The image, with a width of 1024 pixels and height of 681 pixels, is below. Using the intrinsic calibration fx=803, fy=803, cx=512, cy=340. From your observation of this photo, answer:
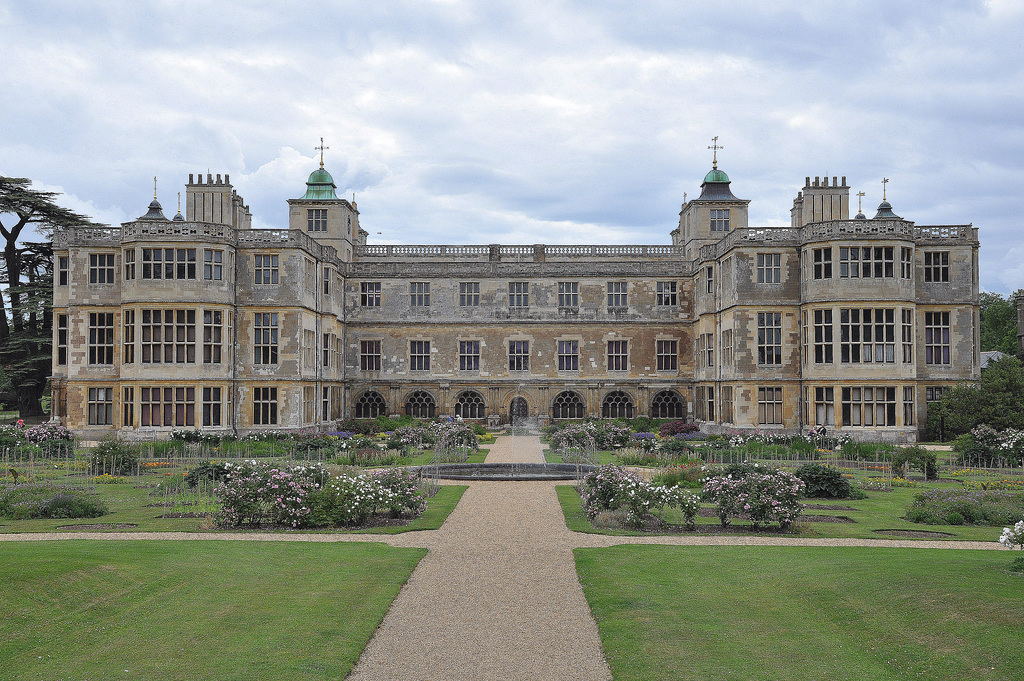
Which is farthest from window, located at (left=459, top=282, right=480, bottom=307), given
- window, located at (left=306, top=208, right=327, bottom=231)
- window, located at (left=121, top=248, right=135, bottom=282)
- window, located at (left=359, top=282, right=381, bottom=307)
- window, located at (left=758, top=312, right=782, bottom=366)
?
window, located at (left=121, top=248, right=135, bottom=282)

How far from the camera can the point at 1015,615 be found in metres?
9.20

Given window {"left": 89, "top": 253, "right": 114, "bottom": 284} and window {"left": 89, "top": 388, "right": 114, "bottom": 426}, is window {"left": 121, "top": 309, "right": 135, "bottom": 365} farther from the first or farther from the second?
window {"left": 89, "top": 253, "right": 114, "bottom": 284}

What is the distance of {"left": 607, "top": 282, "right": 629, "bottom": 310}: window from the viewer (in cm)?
4984

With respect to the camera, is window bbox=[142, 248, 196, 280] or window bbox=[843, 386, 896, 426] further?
window bbox=[843, 386, 896, 426]

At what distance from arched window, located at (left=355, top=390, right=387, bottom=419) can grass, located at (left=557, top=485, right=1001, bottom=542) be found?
29008 mm

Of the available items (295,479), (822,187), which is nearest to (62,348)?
(295,479)

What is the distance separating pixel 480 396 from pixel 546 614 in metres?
38.6

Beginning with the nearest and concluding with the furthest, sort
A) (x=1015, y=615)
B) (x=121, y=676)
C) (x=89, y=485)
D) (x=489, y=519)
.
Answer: (x=121, y=676) < (x=1015, y=615) < (x=489, y=519) < (x=89, y=485)

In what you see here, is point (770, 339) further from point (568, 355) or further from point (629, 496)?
point (629, 496)

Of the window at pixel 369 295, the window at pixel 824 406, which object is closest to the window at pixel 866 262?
the window at pixel 824 406

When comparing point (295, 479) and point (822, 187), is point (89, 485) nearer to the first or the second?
point (295, 479)

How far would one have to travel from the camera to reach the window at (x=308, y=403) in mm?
39500

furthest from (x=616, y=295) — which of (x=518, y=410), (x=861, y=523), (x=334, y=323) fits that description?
(x=861, y=523)

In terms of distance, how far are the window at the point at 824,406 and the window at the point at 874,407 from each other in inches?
32.6
